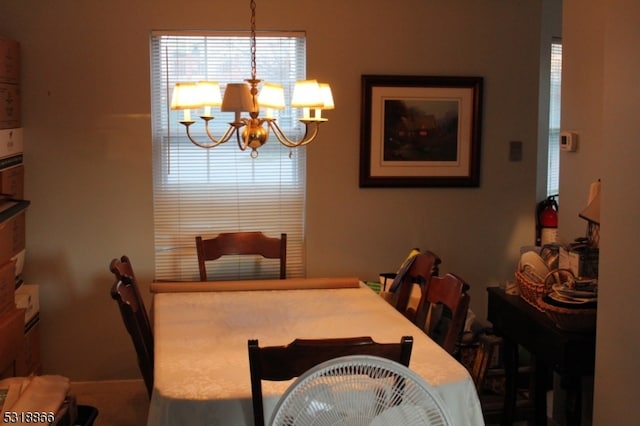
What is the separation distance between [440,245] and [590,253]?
52.7 inches

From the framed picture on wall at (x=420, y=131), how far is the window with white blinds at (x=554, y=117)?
4.23 ft

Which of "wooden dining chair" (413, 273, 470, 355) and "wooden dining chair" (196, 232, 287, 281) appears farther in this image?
"wooden dining chair" (196, 232, 287, 281)

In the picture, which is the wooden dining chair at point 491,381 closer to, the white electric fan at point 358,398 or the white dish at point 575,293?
the white dish at point 575,293

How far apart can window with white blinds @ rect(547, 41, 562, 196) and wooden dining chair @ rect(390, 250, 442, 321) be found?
7.01 ft

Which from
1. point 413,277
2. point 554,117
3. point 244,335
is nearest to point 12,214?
point 244,335

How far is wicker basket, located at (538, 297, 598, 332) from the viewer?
2932 mm

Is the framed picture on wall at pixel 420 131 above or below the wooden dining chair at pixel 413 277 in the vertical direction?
above

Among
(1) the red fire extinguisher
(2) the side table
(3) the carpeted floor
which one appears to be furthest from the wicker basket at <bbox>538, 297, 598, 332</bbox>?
(1) the red fire extinguisher

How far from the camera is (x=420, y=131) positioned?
4.35 metres

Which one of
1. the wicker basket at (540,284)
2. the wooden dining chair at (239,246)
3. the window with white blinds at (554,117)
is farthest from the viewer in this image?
the window with white blinds at (554,117)

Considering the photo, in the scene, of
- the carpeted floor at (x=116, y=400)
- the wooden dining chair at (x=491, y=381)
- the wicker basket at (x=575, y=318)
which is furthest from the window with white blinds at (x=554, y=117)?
the carpeted floor at (x=116, y=400)

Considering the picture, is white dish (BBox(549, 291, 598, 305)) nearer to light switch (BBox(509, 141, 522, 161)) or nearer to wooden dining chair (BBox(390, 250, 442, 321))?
wooden dining chair (BBox(390, 250, 442, 321))

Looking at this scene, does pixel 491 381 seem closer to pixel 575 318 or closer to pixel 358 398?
pixel 575 318

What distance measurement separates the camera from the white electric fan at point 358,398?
1.85 m
